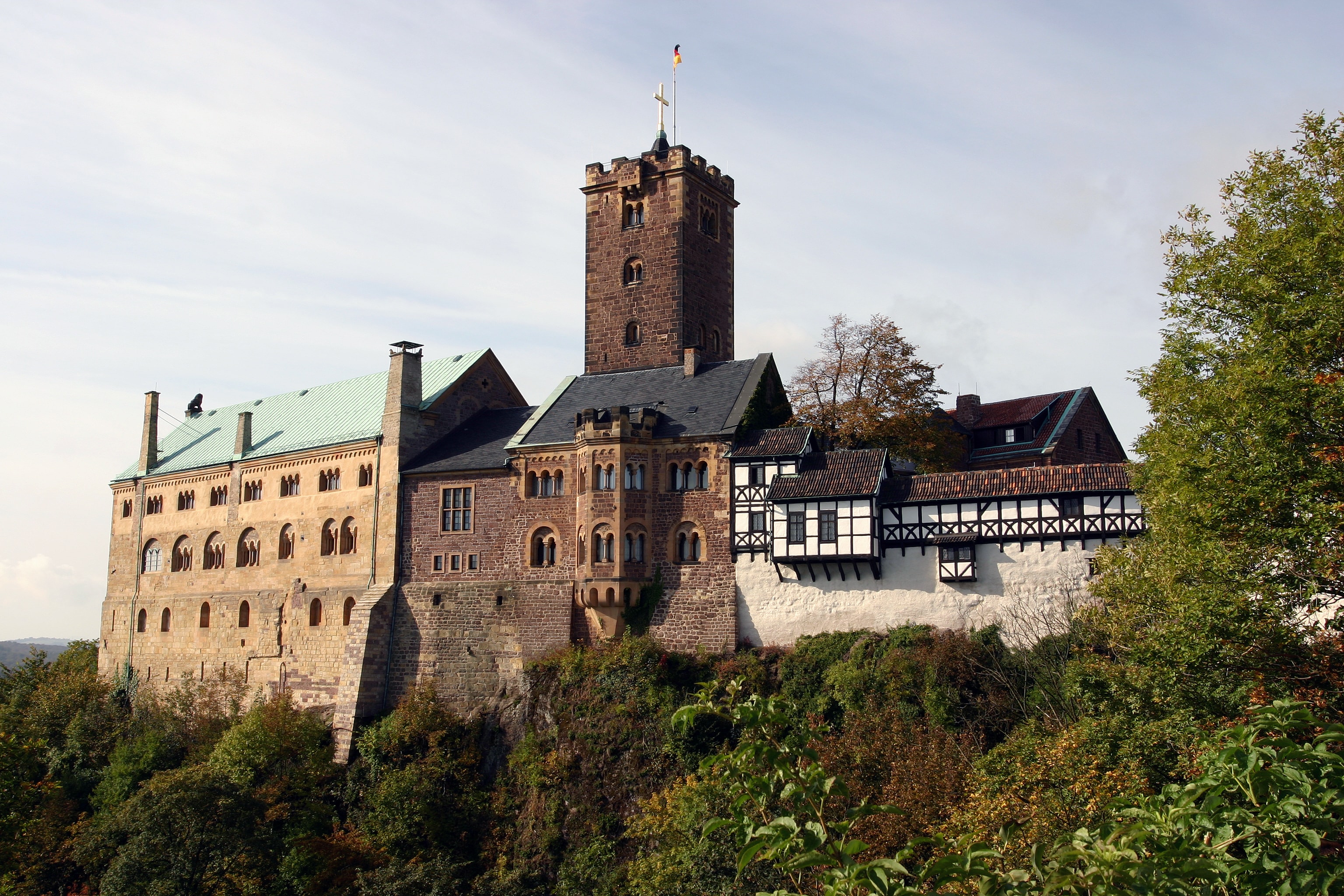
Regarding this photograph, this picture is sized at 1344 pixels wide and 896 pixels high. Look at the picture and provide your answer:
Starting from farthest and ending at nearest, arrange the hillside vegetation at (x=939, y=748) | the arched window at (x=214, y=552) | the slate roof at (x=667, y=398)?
the arched window at (x=214, y=552) → the slate roof at (x=667, y=398) → the hillside vegetation at (x=939, y=748)

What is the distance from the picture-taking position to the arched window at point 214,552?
58.6 meters

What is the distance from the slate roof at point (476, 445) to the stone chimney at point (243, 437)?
1319cm

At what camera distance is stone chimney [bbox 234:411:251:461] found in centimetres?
5944

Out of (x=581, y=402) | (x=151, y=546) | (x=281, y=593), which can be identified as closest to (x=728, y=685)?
(x=581, y=402)

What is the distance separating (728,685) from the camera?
31.5 ft

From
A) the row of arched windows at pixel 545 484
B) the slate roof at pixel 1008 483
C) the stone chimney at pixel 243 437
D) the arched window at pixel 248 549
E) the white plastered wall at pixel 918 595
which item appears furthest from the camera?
the stone chimney at pixel 243 437

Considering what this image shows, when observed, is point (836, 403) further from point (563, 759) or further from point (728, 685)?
point (728, 685)

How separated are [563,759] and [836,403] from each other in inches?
741

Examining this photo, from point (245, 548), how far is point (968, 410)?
3611 centimetres

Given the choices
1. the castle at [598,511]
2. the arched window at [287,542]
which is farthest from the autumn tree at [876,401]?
the arched window at [287,542]

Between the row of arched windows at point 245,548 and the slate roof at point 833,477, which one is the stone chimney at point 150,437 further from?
the slate roof at point 833,477

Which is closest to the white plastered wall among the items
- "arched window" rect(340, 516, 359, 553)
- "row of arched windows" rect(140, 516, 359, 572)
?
"arched window" rect(340, 516, 359, 553)

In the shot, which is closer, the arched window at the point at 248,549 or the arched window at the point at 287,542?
the arched window at the point at 287,542

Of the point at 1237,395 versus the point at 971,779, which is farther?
the point at 971,779
